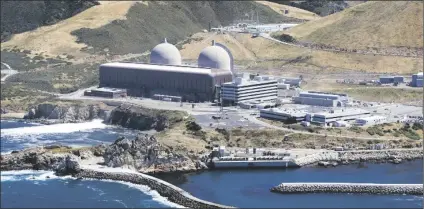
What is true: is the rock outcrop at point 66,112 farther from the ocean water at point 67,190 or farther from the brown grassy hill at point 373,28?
the brown grassy hill at point 373,28

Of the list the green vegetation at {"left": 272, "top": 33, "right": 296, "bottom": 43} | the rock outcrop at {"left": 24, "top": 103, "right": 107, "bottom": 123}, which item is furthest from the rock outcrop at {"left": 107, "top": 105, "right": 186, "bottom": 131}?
the green vegetation at {"left": 272, "top": 33, "right": 296, "bottom": 43}

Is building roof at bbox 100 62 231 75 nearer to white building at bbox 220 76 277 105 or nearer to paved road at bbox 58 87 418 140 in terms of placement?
white building at bbox 220 76 277 105

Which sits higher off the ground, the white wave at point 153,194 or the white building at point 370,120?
the white building at point 370,120

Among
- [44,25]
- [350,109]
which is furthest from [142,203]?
[44,25]

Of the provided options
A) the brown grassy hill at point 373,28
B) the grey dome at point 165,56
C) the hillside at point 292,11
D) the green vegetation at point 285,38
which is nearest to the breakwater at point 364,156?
the grey dome at point 165,56

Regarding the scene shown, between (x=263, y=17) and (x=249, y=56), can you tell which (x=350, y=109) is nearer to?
(x=249, y=56)

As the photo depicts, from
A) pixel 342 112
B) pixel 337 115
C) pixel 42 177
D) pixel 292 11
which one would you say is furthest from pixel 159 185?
pixel 292 11
